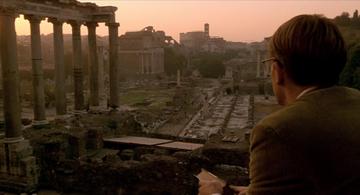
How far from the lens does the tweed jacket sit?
5.91 feet

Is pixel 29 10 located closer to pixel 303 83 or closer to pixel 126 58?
pixel 303 83

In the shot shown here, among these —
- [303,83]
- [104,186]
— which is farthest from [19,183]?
[303,83]

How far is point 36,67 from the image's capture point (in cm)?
1767

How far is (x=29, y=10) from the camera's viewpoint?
658 inches

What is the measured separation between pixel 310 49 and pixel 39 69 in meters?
17.3

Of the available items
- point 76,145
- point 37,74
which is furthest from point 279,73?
point 37,74

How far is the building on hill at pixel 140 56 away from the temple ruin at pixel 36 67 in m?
70.6

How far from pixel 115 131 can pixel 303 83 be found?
17935 mm

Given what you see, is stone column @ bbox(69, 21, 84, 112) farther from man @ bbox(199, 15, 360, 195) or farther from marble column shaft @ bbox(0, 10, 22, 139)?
man @ bbox(199, 15, 360, 195)

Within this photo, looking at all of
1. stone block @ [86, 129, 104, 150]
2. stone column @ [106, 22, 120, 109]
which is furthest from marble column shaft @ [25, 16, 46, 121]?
stone column @ [106, 22, 120, 109]

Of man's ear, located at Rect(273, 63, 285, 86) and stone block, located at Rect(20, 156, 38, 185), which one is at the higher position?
man's ear, located at Rect(273, 63, 285, 86)

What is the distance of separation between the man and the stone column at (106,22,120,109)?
20.0m

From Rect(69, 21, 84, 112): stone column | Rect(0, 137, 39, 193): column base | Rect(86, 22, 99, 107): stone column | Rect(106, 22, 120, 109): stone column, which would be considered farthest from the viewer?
Rect(86, 22, 99, 107): stone column

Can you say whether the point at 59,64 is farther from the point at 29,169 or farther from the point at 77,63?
the point at 29,169
